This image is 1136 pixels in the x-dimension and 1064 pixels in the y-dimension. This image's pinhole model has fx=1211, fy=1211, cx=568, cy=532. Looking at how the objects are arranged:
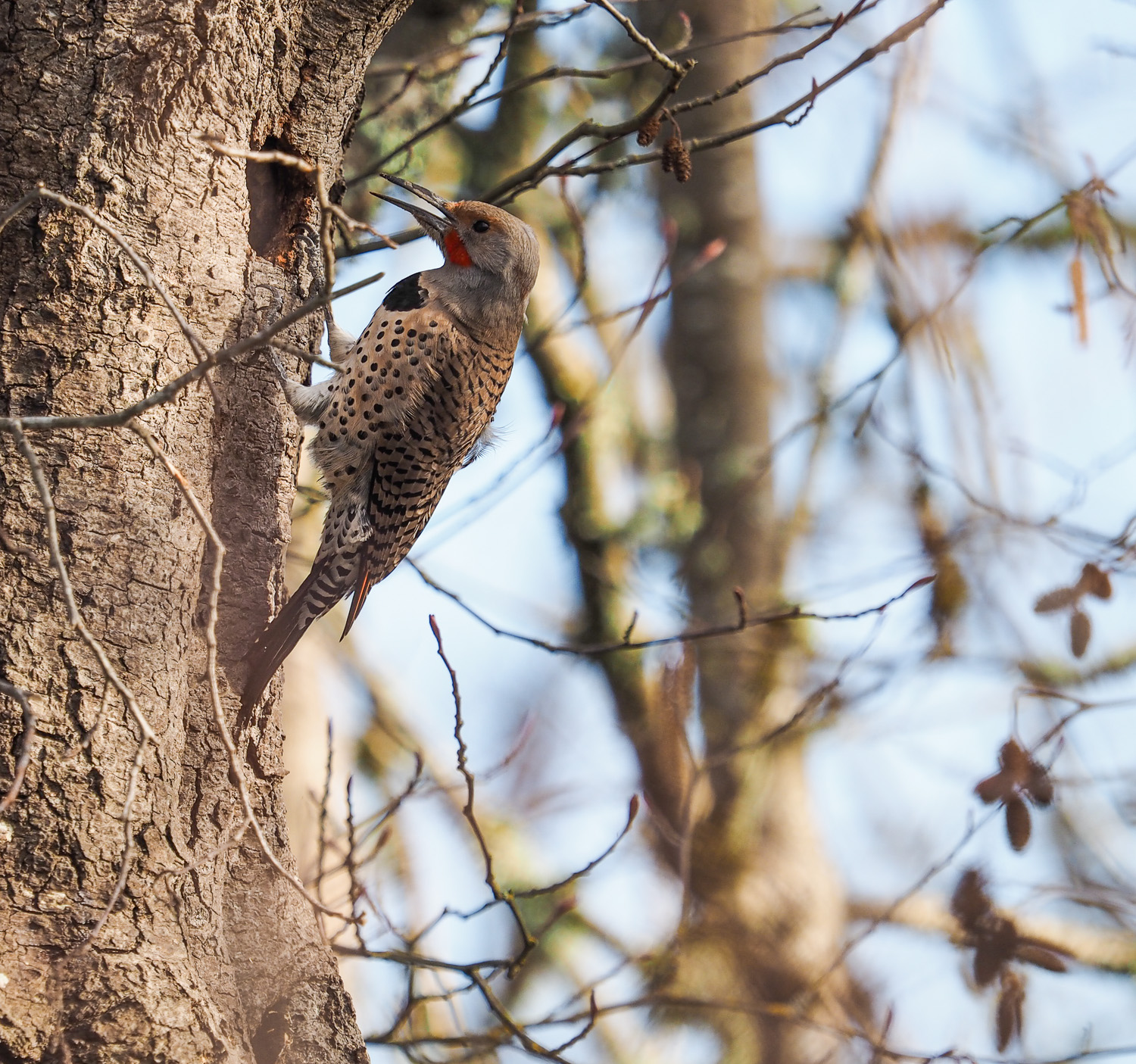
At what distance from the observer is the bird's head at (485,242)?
4.31 m

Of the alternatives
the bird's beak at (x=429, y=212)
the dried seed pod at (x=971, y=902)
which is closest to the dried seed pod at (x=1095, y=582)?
the dried seed pod at (x=971, y=902)

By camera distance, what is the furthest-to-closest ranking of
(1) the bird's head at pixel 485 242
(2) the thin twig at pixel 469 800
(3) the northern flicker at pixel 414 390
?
(1) the bird's head at pixel 485 242
(3) the northern flicker at pixel 414 390
(2) the thin twig at pixel 469 800

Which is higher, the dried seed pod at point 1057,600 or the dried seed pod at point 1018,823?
the dried seed pod at point 1057,600

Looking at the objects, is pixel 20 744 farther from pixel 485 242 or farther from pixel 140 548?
pixel 485 242

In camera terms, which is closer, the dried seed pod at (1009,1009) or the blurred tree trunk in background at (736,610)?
the dried seed pod at (1009,1009)

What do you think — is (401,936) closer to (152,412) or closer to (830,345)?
(152,412)

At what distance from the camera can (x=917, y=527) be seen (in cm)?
504

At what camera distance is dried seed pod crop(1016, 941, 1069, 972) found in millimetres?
3059

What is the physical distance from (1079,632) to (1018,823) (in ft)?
1.79

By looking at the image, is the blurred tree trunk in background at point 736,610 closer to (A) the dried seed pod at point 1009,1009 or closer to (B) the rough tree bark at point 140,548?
(A) the dried seed pod at point 1009,1009

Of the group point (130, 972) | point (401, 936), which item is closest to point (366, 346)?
point (401, 936)

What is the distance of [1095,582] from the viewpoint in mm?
3281

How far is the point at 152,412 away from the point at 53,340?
233 mm

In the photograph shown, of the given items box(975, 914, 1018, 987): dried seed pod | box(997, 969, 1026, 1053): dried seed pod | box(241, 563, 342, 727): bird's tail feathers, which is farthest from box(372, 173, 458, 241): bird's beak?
box(997, 969, 1026, 1053): dried seed pod
